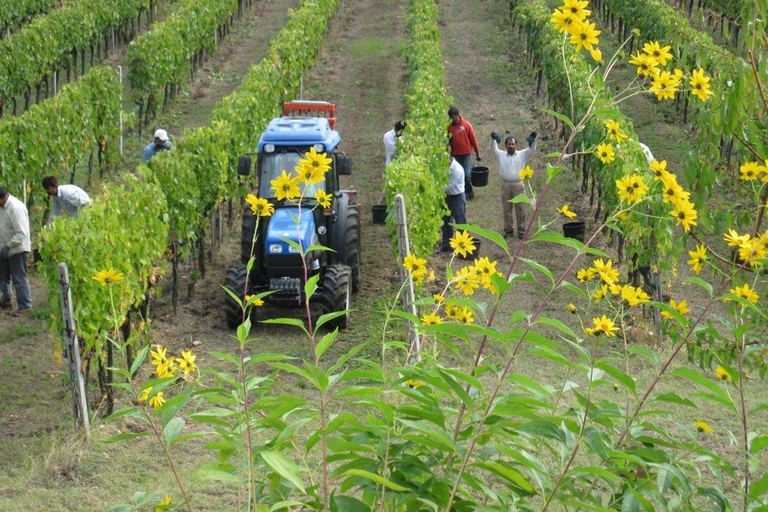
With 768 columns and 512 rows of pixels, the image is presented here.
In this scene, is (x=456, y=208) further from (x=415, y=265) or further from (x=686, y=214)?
(x=686, y=214)

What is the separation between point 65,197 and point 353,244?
314cm

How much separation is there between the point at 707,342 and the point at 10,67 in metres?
17.7

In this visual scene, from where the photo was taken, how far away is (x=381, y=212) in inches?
530

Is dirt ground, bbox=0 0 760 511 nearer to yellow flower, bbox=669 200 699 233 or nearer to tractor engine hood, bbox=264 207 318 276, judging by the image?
tractor engine hood, bbox=264 207 318 276

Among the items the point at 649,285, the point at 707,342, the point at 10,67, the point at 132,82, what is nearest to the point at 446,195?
the point at 649,285

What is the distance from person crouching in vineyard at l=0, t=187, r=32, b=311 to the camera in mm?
10867

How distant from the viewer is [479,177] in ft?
49.4

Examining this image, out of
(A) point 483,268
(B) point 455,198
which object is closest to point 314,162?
(A) point 483,268

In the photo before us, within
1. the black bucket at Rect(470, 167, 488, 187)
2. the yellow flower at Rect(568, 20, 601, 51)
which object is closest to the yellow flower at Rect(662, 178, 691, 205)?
the yellow flower at Rect(568, 20, 601, 51)

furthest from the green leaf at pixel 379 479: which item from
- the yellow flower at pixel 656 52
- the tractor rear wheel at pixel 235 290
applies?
the tractor rear wheel at pixel 235 290

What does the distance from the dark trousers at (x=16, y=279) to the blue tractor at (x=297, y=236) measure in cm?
229

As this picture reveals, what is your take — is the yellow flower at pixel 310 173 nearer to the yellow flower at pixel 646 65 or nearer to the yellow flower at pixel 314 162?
the yellow flower at pixel 314 162

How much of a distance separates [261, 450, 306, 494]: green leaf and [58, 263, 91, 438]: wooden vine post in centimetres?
552

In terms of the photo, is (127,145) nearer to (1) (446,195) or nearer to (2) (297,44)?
(2) (297,44)
